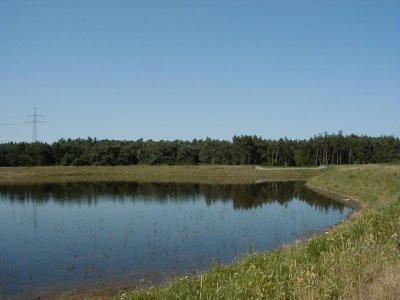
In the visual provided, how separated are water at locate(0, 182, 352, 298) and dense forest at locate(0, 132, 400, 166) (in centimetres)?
7290

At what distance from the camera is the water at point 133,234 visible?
18.1m

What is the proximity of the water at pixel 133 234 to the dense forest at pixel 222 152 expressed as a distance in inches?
2870

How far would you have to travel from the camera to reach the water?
1811cm

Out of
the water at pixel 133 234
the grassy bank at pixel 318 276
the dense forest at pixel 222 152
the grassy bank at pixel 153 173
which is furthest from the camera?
the dense forest at pixel 222 152

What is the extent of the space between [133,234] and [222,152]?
→ 96572 millimetres

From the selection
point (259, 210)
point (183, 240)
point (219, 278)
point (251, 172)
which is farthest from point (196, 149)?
point (219, 278)

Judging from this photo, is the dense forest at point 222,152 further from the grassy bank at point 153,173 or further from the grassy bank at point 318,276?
the grassy bank at point 318,276

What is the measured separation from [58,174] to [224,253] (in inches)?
3240

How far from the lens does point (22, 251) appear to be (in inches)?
866

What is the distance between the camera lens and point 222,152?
122 metres

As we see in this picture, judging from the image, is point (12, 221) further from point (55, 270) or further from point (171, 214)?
point (55, 270)

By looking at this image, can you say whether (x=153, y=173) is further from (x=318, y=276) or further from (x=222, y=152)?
(x=318, y=276)

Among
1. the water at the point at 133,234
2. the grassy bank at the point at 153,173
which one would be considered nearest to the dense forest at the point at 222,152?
the grassy bank at the point at 153,173

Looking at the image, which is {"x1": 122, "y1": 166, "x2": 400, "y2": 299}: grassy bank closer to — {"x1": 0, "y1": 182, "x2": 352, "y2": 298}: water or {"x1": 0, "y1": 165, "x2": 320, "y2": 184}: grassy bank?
{"x1": 0, "y1": 182, "x2": 352, "y2": 298}: water
